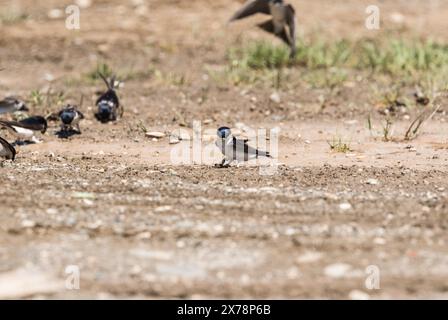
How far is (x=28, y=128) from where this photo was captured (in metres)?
7.08

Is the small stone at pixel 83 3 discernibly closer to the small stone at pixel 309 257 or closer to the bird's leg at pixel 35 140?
the bird's leg at pixel 35 140

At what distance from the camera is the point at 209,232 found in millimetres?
5020

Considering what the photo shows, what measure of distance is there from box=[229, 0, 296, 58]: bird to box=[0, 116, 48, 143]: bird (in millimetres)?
2329

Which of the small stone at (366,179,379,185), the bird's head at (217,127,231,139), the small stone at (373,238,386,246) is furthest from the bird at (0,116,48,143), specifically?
the small stone at (373,238,386,246)

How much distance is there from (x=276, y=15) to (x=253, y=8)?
30 cm

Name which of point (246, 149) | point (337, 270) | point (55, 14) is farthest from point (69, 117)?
point (55, 14)

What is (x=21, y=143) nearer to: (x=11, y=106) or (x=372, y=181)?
(x=11, y=106)

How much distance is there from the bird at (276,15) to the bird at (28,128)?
2.33 m

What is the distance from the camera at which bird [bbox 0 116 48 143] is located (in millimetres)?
7078

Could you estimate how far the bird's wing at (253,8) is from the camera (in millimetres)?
9055

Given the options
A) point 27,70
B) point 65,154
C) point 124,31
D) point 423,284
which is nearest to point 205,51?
point 124,31

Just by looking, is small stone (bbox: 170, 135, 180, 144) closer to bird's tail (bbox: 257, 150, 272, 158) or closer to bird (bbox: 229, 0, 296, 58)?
bird's tail (bbox: 257, 150, 272, 158)
